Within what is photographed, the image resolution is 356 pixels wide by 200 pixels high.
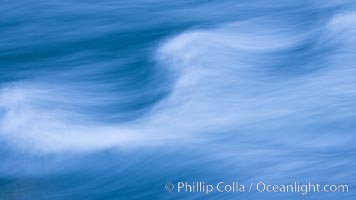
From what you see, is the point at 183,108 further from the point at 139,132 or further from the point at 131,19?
the point at 131,19


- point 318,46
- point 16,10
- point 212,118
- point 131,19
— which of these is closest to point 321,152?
point 212,118

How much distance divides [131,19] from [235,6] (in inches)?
18.7

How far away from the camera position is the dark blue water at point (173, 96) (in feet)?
6.40

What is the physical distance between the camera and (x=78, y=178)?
1.97 meters

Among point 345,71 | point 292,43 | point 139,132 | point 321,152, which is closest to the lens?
point 321,152

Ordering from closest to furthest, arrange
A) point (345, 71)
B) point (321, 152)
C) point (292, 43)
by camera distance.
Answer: point (321, 152)
point (345, 71)
point (292, 43)

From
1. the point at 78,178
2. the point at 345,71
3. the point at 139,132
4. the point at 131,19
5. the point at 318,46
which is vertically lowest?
the point at 78,178

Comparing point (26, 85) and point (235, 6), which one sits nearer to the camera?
point (26, 85)

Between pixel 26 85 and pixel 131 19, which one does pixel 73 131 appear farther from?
pixel 131 19

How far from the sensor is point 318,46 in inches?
95.6

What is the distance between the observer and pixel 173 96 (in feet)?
7.23

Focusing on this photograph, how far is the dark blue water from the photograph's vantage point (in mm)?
1951

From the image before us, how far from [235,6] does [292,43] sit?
0.32 meters

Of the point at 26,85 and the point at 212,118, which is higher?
the point at 26,85
